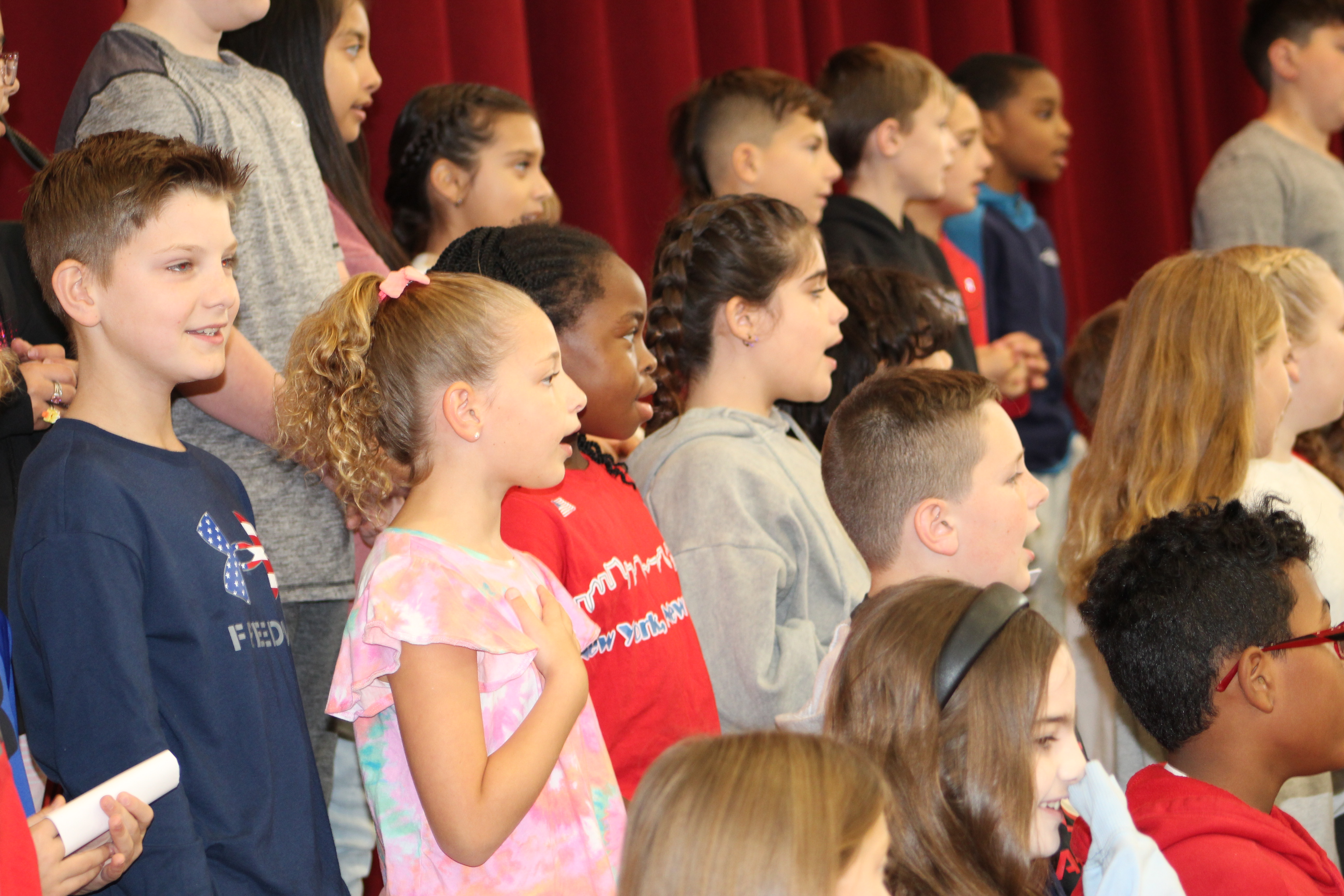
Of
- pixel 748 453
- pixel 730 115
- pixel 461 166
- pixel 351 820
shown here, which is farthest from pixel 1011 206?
pixel 351 820

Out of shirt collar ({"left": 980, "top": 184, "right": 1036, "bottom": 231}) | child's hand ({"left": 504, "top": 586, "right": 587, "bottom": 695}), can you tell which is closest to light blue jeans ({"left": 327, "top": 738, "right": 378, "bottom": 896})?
child's hand ({"left": 504, "top": 586, "right": 587, "bottom": 695})

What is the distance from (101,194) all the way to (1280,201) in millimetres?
3221

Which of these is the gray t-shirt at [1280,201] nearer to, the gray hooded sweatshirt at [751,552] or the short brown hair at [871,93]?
the short brown hair at [871,93]

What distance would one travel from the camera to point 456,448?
1.60 m

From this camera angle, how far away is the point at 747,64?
371 centimetres

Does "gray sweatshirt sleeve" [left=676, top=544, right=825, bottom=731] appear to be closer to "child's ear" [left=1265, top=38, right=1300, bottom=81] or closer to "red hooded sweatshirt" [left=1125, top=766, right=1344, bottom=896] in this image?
"red hooded sweatshirt" [left=1125, top=766, right=1344, bottom=896]

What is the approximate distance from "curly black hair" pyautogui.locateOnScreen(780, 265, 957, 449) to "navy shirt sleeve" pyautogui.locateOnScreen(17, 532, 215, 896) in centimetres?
147

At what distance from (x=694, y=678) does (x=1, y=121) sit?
4.06ft

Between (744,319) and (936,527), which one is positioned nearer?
(936,527)

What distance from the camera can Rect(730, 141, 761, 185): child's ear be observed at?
300 cm

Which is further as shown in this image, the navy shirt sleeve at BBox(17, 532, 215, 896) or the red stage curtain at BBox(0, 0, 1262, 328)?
the red stage curtain at BBox(0, 0, 1262, 328)

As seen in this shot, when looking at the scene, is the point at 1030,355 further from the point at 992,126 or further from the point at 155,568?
the point at 155,568

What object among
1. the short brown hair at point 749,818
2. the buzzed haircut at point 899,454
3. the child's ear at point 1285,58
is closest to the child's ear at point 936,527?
the buzzed haircut at point 899,454

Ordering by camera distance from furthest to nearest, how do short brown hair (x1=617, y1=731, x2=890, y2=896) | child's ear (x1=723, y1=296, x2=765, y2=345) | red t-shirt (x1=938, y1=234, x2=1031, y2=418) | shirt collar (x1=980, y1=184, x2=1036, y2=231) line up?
shirt collar (x1=980, y1=184, x2=1036, y2=231), red t-shirt (x1=938, y1=234, x2=1031, y2=418), child's ear (x1=723, y1=296, x2=765, y2=345), short brown hair (x1=617, y1=731, x2=890, y2=896)
